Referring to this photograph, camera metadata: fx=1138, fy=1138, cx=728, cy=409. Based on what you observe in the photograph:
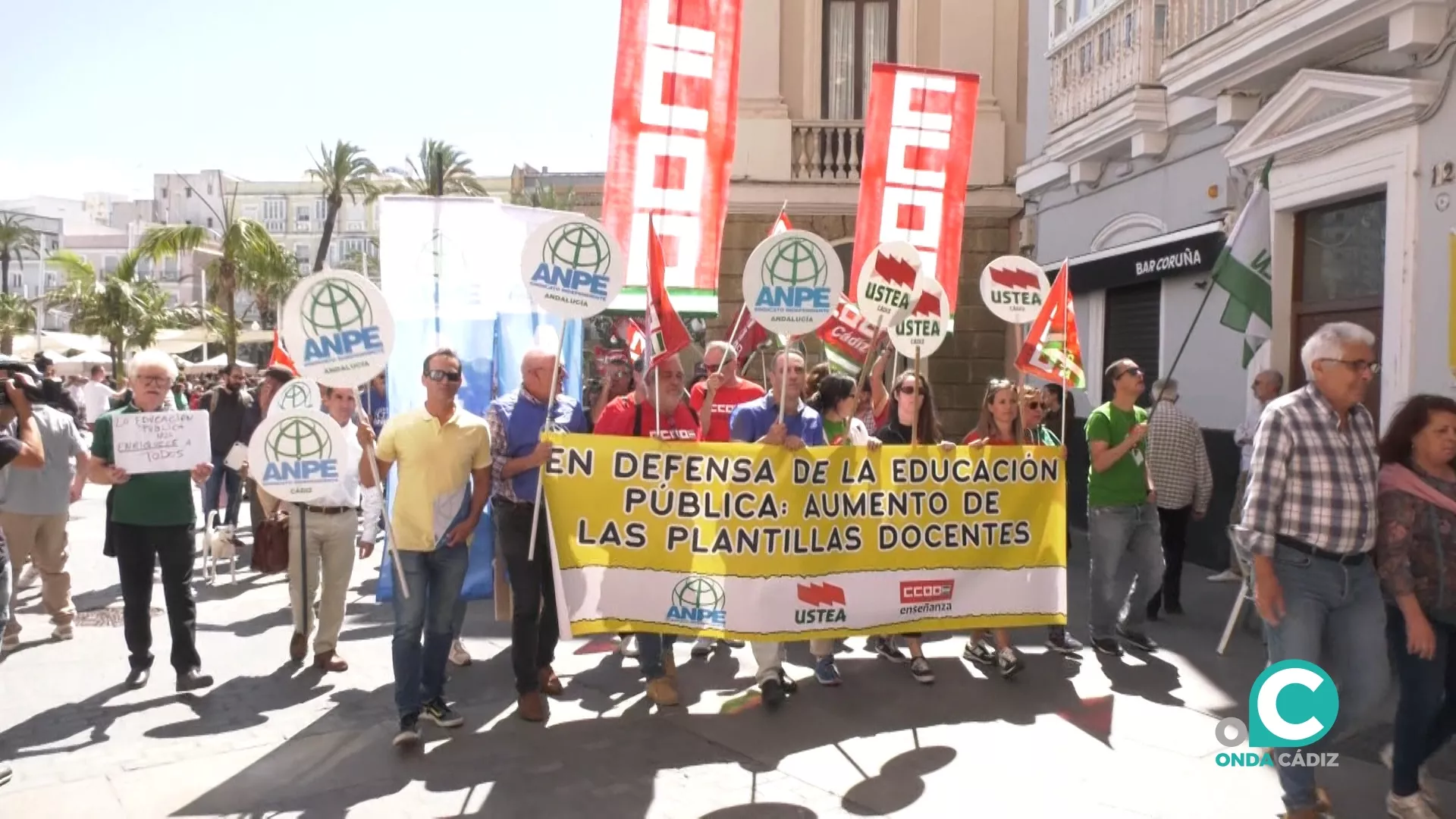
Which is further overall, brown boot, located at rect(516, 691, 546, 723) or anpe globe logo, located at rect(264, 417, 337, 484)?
brown boot, located at rect(516, 691, 546, 723)

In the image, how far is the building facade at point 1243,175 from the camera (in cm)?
823

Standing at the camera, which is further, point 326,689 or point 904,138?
point 904,138

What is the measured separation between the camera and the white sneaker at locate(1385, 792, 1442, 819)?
439 centimetres

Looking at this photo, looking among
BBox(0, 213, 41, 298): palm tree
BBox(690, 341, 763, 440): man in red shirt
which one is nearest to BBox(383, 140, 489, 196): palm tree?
BBox(0, 213, 41, 298): palm tree

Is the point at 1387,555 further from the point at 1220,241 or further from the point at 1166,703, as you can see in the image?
the point at 1220,241

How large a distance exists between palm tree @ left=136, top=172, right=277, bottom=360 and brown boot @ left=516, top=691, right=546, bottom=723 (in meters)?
21.9

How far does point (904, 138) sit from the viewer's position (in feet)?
31.3

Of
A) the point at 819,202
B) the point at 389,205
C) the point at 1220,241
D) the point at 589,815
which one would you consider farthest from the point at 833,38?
the point at 589,815

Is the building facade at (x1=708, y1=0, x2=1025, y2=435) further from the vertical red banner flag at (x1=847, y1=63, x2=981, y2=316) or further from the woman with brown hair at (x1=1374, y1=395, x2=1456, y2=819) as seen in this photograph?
the woman with brown hair at (x1=1374, y1=395, x2=1456, y2=819)

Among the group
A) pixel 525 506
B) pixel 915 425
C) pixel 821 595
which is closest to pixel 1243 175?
pixel 915 425

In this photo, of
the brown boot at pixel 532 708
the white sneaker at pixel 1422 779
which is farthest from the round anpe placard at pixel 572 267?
the white sneaker at pixel 1422 779

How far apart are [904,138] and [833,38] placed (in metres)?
9.33

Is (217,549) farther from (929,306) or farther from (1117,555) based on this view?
(1117,555)

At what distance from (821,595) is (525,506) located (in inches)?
63.4
